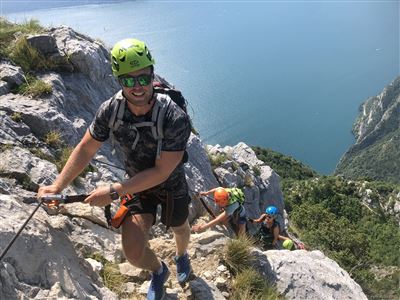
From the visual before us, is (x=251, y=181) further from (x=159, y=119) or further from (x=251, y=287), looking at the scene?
(x=159, y=119)

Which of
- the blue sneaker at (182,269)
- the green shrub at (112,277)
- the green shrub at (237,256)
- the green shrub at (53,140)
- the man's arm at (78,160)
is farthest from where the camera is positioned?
the green shrub at (53,140)

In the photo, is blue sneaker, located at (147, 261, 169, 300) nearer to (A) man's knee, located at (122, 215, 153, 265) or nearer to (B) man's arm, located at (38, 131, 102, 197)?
(A) man's knee, located at (122, 215, 153, 265)

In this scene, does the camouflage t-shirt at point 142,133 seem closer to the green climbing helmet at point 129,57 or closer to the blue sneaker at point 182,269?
the green climbing helmet at point 129,57

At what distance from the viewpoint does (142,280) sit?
6.00 meters

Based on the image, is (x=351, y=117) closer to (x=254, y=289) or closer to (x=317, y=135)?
(x=317, y=135)

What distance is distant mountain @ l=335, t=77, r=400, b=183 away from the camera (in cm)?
14525

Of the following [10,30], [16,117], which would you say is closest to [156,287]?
[16,117]

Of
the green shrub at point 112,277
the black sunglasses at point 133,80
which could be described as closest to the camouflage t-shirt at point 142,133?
the black sunglasses at point 133,80

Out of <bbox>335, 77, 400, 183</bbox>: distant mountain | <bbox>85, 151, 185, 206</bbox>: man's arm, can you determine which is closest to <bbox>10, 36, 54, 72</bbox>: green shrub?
<bbox>85, 151, 185, 206</bbox>: man's arm

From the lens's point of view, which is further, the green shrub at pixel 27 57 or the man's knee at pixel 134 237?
the green shrub at pixel 27 57

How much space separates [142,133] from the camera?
4.18 meters

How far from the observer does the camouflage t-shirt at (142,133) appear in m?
4.06

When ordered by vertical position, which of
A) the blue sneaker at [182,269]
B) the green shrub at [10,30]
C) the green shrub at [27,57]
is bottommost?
the blue sneaker at [182,269]

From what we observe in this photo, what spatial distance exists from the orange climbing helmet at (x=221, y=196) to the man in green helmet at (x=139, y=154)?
4.14 meters
